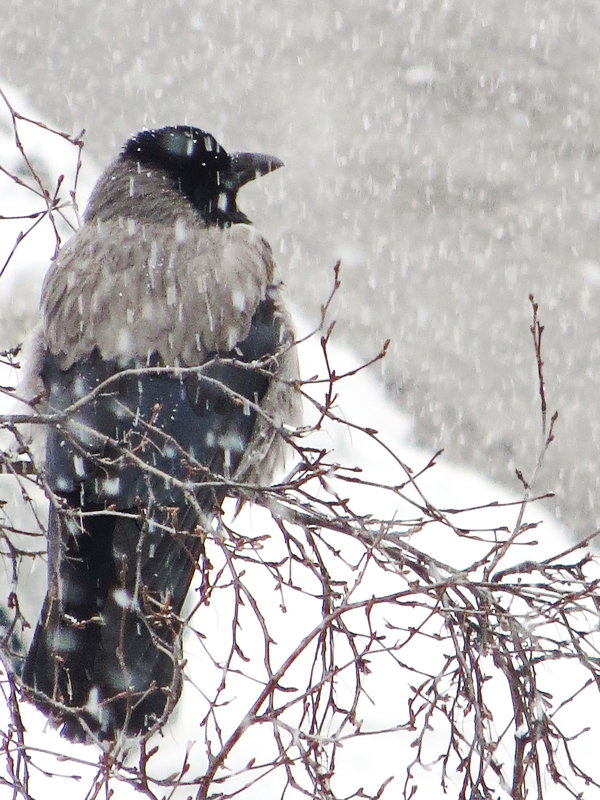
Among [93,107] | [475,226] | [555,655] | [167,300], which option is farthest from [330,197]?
[555,655]

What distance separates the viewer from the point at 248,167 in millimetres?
4062

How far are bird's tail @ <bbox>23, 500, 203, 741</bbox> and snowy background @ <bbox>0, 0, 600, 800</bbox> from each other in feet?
16.8

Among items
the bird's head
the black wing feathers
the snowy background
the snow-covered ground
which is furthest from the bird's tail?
the snowy background

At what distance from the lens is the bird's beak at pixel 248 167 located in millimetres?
4016

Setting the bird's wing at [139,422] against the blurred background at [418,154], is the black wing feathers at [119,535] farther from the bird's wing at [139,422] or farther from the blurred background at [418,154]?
the blurred background at [418,154]

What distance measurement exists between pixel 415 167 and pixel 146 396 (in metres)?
7.35

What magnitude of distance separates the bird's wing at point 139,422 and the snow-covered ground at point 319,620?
517mm

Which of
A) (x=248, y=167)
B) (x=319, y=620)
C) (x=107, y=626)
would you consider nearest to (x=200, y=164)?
(x=248, y=167)

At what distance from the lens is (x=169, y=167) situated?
400 cm

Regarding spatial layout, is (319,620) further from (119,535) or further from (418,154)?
(418,154)

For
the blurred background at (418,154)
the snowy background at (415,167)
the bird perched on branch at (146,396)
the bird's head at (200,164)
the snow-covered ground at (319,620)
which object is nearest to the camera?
the bird perched on branch at (146,396)

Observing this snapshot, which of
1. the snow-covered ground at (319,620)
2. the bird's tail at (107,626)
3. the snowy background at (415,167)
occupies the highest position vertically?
the snowy background at (415,167)

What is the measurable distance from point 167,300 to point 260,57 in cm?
796

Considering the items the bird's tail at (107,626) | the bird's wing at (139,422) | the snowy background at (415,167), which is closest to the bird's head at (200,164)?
the bird's wing at (139,422)
